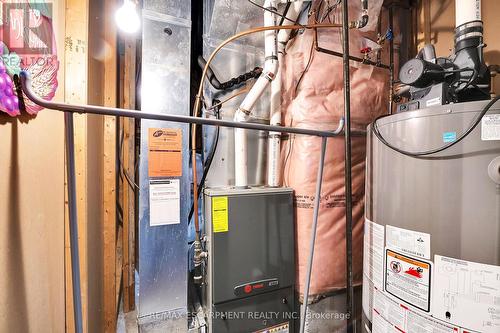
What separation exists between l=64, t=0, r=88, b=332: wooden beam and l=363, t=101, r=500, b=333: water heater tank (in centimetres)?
123

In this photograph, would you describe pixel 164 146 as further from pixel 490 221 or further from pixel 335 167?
pixel 490 221

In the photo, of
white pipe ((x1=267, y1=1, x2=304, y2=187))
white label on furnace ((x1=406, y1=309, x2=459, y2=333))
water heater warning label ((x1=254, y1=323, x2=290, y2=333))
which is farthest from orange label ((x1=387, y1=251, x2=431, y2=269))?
water heater warning label ((x1=254, y1=323, x2=290, y2=333))

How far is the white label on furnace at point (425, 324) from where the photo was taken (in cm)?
62

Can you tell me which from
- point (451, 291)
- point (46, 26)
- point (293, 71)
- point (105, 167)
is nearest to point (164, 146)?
point (105, 167)

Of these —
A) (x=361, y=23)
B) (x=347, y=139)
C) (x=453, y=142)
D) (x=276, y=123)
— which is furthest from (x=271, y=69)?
(x=453, y=142)

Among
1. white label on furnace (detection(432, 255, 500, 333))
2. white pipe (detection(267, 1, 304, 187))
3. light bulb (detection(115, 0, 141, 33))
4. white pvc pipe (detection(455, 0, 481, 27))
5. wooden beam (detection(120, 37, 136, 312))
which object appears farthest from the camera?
wooden beam (detection(120, 37, 136, 312))

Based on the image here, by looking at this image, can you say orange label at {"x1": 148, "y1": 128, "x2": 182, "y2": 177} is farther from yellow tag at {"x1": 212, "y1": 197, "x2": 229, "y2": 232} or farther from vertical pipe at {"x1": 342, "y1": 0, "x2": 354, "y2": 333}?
vertical pipe at {"x1": 342, "y1": 0, "x2": 354, "y2": 333}

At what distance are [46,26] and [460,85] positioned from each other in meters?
1.48

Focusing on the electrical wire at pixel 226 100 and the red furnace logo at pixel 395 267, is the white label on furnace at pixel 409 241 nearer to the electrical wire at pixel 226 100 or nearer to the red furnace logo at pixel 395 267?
the red furnace logo at pixel 395 267

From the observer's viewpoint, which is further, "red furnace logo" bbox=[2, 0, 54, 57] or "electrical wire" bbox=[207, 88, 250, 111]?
"electrical wire" bbox=[207, 88, 250, 111]

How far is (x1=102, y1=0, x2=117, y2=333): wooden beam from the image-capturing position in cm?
138

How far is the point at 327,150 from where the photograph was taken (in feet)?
3.91

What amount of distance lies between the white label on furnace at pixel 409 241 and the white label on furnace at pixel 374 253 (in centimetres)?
4

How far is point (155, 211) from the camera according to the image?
46.9 inches
